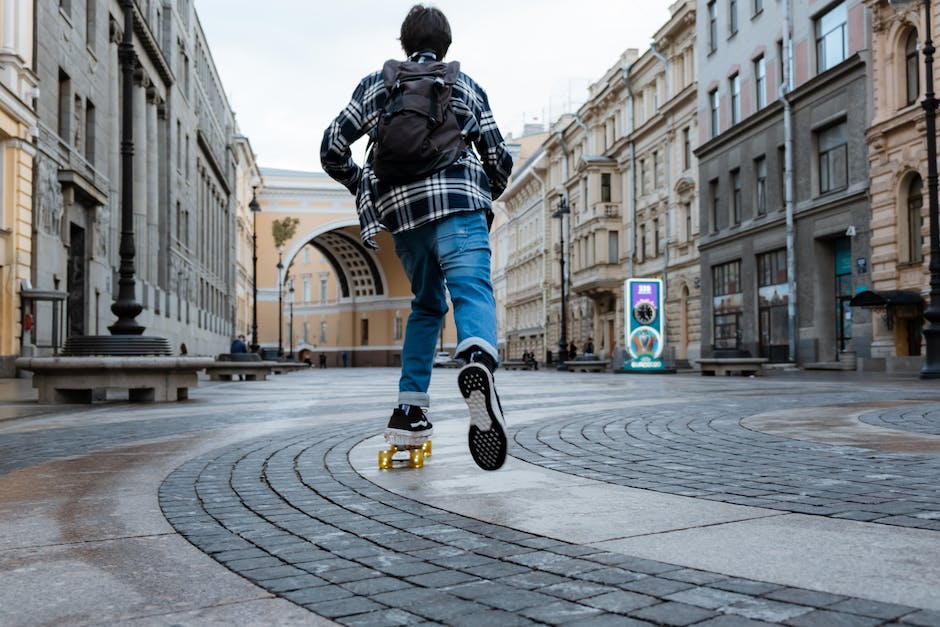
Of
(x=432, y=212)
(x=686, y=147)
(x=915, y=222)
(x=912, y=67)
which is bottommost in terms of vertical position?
(x=432, y=212)

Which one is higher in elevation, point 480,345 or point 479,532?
point 480,345

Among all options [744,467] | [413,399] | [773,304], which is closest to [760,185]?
[773,304]

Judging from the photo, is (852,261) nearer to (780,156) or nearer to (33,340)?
(780,156)

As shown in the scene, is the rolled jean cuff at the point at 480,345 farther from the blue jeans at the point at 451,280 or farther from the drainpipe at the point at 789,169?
the drainpipe at the point at 789,169

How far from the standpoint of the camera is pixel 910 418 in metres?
6.89

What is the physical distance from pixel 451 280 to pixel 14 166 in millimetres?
17893

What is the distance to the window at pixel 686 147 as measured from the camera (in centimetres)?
3797

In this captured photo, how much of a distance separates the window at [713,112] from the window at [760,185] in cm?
375

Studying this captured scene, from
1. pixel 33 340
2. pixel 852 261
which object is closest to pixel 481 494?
pixel 33 340

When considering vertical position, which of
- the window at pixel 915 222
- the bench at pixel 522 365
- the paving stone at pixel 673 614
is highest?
the window at pixel 915 222

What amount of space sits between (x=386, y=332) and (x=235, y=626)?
298 ft

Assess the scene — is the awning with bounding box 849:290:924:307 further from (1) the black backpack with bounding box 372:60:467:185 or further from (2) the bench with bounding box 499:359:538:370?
(2) the bench with bounding box 499:359:538:370

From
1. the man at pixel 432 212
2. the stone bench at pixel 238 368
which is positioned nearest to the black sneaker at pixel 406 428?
the man at pixel 432 212

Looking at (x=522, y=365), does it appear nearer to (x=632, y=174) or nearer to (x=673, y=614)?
(x=632, y=174)
